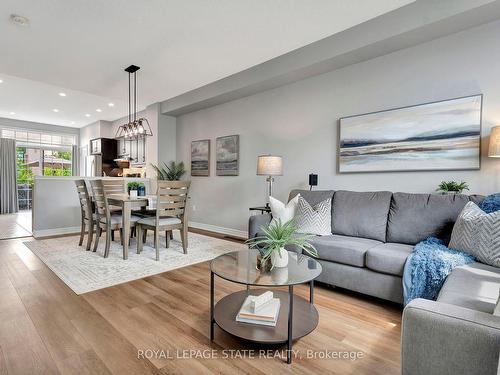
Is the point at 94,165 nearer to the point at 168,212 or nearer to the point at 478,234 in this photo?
the point at 168,212

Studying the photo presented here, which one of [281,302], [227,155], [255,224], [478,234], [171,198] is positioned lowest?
[281,302]

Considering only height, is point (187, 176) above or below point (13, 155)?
below

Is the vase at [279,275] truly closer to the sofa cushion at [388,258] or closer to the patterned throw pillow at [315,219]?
the sofa cushion at [388,258]

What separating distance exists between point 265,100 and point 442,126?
2.53 meters

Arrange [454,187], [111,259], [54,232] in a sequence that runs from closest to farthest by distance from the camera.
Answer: [454,187] → [111,259] → [54,232]

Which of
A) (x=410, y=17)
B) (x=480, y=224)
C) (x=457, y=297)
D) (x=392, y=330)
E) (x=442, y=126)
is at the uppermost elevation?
(x=410, y=17)

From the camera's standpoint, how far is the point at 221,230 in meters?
5.32

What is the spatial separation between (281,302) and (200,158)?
4167 millimetres

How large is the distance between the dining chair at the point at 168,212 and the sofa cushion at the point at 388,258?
2.36m

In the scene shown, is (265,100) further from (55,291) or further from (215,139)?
(55,291)

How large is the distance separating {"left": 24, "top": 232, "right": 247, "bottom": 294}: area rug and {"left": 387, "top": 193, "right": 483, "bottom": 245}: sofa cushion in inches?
86.7

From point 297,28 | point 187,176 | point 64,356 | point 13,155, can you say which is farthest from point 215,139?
point 13,155

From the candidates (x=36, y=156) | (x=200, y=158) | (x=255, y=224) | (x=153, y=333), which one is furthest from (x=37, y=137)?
(x=153, y=333)

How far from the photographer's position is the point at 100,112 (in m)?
7.32
